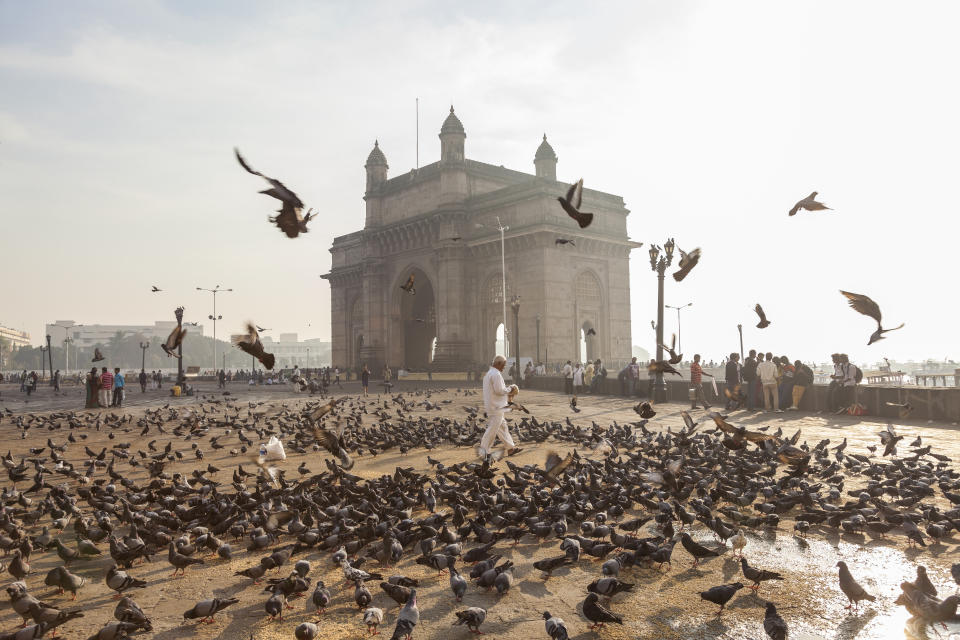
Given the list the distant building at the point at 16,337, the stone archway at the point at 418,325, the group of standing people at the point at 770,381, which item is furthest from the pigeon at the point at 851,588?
the distant building at the point at 16,337

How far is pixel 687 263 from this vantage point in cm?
818

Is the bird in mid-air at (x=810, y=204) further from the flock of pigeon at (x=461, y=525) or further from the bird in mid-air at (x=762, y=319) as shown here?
the flock of pigeon at (x=461, y=525)

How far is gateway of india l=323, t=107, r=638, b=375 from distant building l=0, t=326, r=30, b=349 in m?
148

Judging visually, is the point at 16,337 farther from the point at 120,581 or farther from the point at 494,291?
the point at 120,581

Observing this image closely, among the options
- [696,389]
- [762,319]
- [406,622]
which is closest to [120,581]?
[406,622]

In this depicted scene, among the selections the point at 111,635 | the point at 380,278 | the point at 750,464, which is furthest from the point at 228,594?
the point at 380,278

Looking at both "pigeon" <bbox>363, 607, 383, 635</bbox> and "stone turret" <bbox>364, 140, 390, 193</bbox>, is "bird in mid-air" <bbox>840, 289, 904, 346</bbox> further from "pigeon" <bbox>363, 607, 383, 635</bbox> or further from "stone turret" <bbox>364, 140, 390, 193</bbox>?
"stone turret" <bbox>364, 140, 390, 193</bbox>

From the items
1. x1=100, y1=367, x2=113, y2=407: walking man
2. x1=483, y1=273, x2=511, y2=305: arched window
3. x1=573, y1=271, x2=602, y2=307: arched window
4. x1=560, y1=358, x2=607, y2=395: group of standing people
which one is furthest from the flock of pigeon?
x1=483, y1=273, x2=511, y2=305: arched window

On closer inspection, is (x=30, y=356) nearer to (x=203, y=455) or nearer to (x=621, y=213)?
(x=621, y=213)

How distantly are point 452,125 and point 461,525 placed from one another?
45.2 m

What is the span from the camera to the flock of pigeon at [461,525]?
4.05m

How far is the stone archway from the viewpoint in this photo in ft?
176

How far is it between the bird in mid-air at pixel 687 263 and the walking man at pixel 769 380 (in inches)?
412

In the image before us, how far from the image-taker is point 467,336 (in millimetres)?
46094
